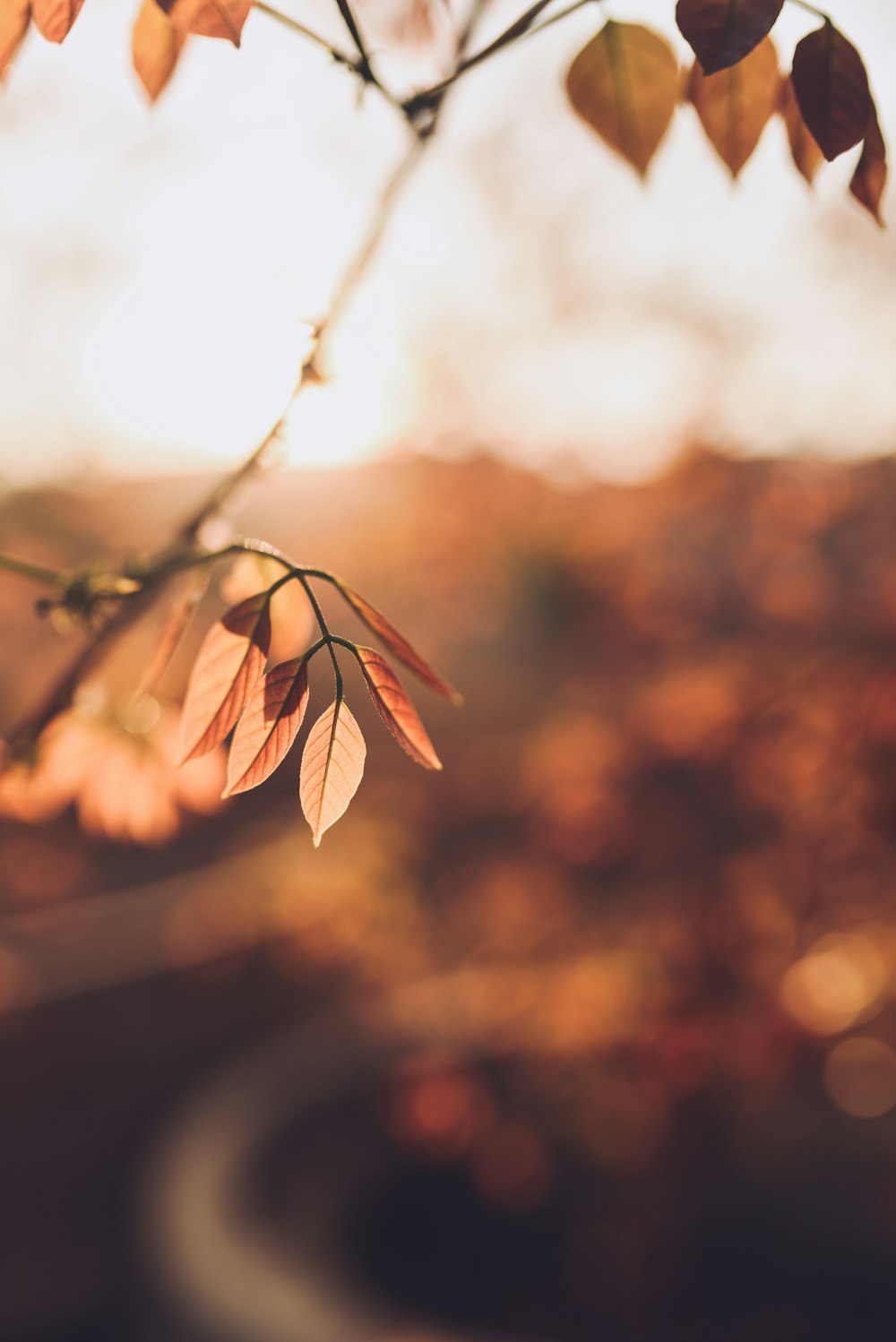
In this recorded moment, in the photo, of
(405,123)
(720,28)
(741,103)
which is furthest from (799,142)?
(405,123)

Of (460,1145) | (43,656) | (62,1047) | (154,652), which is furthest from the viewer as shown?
(43,656)

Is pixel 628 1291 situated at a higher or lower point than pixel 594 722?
lower

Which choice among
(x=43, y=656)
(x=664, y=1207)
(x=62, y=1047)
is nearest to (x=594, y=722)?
(x=664, y=1207)

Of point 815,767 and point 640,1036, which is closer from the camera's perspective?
point 815,767

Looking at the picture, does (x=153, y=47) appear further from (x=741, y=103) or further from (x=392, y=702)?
(x=392, y=702)

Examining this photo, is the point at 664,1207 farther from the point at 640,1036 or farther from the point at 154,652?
the point at 154,652

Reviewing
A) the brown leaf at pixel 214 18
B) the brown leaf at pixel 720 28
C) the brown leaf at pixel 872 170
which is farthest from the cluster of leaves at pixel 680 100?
the brown leaf at pixel 214 18

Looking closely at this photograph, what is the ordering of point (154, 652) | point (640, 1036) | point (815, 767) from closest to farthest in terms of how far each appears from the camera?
point (154, 652) < point (815, 767) < point (640, 1036)
